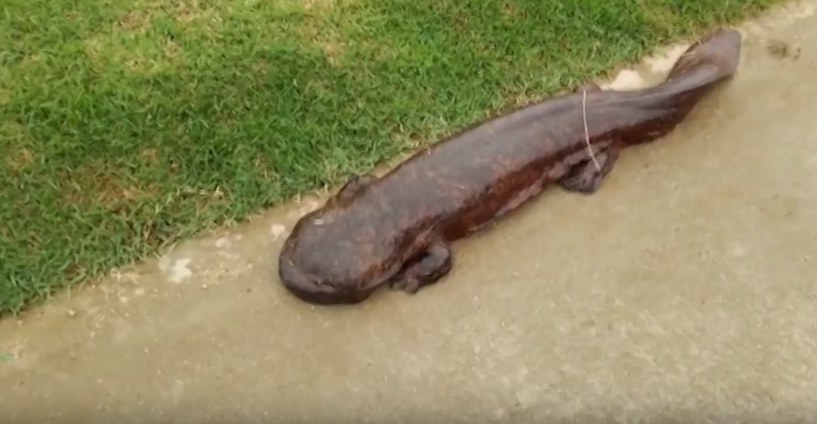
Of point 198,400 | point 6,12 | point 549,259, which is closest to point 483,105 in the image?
point 549,259

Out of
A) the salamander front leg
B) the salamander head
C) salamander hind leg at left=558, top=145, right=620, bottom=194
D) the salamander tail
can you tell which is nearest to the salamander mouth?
the salamander head

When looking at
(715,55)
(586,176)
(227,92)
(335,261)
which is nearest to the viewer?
(335,261)

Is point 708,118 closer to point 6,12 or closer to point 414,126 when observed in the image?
point 414,126

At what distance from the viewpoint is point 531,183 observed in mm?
3289

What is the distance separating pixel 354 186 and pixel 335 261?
1.10 feet

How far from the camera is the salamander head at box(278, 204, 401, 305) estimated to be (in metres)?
2.98

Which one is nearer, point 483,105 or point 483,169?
point 483,169

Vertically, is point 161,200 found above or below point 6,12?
below

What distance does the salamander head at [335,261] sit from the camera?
2.98m

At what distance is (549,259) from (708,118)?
38.6 inches

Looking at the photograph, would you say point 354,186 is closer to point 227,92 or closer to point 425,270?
point 425,270

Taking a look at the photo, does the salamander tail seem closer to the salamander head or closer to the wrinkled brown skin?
the wrinkled brown skin

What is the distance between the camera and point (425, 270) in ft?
10.2

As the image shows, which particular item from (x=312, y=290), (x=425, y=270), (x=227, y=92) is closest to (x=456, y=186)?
(x=425, y=270)
